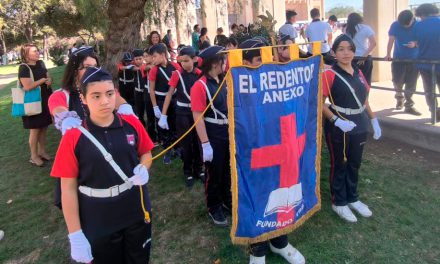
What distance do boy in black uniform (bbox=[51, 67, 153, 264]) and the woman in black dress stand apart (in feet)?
13.4

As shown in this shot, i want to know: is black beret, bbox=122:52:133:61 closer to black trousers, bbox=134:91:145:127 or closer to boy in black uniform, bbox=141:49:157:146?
boy in black uniform, bbox=141:49:157:146

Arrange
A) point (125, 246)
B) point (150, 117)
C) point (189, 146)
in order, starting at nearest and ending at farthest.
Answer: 1. point (125, 246)
2. point (189, 146)
3. point (150, 117)

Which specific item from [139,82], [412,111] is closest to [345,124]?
[412,111]

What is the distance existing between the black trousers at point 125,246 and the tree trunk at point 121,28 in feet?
18.0

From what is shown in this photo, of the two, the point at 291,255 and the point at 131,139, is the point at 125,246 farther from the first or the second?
the point at 291,255

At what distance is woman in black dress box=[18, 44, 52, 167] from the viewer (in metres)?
5.89

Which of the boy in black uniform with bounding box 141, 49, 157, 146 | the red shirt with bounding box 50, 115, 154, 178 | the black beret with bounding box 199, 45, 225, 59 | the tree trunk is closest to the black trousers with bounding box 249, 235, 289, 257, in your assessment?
the red shirt with bounding box 50, 115, 154, 178

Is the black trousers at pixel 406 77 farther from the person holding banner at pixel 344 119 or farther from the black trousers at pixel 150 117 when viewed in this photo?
the black trousers at pixel 150 117

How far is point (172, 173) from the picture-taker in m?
5.51

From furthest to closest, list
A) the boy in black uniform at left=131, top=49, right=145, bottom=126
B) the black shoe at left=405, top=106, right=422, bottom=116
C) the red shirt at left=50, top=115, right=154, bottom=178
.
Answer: the boy in black uniform at left=131, top=49, right=145, bottom=126 → the black shoe at left=405, top=106, right=422, bottom=116 → the red shirt at left=50, top=115, right=154, bottom=178

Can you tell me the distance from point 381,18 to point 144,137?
8351mm

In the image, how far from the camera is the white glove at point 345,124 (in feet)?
12.0

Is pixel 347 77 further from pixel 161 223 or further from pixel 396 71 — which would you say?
pixel 396 71

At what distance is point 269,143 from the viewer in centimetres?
287
